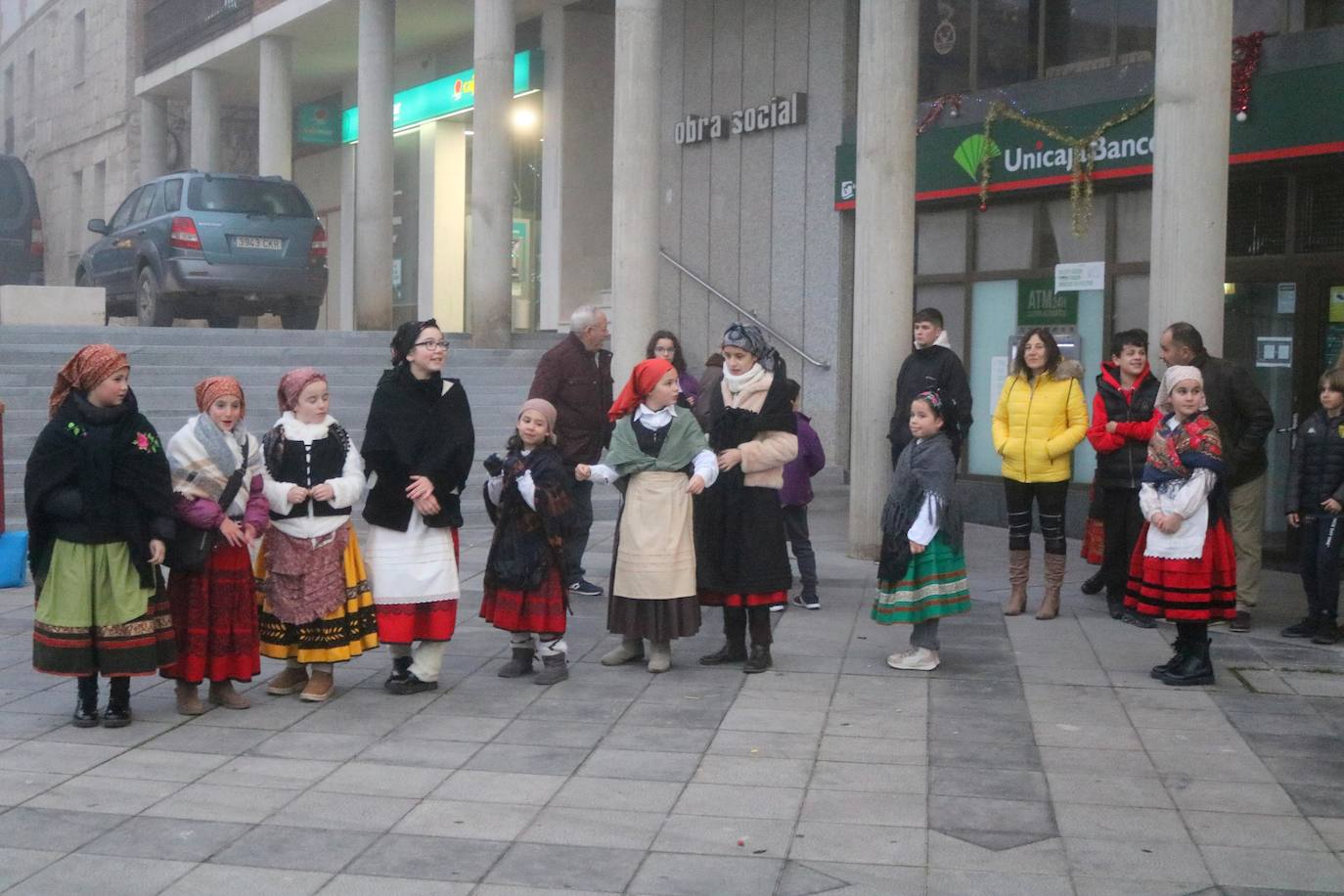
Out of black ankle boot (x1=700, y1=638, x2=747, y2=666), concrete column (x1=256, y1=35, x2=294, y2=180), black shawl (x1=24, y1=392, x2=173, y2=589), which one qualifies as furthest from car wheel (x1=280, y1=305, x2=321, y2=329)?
black shawl (x1=24, y1=392, x2=173, y2=589)

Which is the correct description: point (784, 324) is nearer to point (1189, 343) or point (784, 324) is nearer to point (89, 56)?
point (1189, 343)

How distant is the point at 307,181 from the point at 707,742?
2634 cm

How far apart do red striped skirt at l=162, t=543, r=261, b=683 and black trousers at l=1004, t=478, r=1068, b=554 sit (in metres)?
4.53

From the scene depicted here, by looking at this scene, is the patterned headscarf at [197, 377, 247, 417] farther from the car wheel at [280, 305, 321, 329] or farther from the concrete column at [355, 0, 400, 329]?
the concrete column at [355, 0, 400, 329]

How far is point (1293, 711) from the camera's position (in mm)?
7363

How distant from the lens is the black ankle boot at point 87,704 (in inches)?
274

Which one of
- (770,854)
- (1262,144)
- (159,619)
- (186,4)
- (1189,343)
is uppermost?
(186,4)

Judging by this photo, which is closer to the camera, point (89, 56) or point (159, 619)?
point (159, 619)

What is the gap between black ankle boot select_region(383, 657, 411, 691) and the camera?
7.68 m

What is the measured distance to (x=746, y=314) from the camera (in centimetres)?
1734

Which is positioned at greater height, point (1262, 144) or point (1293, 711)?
point (1262, 144)

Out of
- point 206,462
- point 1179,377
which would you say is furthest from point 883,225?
point 206,462

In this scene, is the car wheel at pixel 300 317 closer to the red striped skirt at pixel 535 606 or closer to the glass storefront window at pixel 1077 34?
the glass storefront window at pixel 1077 34

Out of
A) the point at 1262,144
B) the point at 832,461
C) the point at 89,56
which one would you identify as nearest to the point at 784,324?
the point at 832,461
